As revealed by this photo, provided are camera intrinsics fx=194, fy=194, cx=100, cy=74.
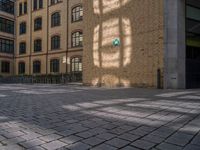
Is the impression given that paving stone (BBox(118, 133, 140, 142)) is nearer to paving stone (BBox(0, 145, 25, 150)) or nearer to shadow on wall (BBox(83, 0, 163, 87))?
paving stone (BBox(0, 145, 25, 150))

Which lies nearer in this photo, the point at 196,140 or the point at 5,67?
the point at 196,140

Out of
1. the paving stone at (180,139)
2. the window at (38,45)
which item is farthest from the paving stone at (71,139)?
the window at (38,45)

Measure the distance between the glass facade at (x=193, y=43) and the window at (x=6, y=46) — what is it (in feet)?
87.9

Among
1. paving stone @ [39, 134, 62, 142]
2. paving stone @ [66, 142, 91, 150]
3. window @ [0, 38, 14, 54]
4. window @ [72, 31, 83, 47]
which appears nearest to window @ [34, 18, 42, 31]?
window @ [0, 38, 14, 54]

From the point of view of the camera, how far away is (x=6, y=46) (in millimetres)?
30422

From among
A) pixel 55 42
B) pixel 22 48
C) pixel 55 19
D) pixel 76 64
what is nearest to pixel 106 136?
pixel 76 64

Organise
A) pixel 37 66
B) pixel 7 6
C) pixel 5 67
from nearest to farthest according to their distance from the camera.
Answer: pixel 37 66, pixel 5 67, pixel 7 6

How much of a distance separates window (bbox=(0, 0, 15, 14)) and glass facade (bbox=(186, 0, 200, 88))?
28205mm

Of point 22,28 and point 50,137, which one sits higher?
point 22,28

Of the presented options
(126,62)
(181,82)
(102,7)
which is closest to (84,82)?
(126,62)

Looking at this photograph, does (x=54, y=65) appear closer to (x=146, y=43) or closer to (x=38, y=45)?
(x=38, y=45)

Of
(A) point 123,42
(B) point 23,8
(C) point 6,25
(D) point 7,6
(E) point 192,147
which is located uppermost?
(D) point 7,6

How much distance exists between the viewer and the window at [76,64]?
23.0m

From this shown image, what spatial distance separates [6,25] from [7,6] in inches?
125
